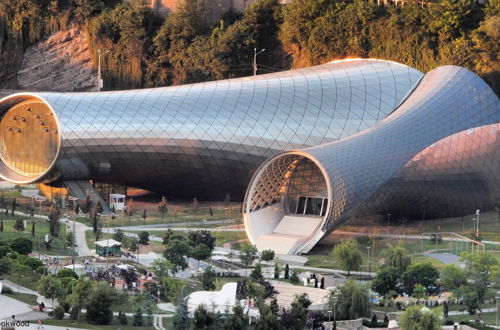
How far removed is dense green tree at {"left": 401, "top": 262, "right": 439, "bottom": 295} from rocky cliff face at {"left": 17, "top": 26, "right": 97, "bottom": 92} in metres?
53.3

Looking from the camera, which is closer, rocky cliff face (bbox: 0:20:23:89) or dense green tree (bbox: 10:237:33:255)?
dense green tree (bbox: 10:237:33:255)

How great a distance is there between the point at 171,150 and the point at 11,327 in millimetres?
33192

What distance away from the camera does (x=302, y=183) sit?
80.2m

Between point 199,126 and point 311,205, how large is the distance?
28.2 feet

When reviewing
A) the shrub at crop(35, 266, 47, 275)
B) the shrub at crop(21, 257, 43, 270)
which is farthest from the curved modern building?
the shrub at crop(35, 266, 47, 275)

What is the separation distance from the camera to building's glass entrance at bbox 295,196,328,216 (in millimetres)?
79875

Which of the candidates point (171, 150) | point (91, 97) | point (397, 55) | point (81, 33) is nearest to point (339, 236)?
point (171, 150)

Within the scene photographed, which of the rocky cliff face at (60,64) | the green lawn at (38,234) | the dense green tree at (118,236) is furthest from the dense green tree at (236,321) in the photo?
the rocky cliff face at (60,64)

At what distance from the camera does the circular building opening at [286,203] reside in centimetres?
7538

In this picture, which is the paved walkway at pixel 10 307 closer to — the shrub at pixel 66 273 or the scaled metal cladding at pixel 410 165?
the shrub at pixel 66 273

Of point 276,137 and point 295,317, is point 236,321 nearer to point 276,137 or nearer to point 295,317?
point 295,317

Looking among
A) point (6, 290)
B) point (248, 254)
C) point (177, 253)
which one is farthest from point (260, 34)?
point (6, 290)

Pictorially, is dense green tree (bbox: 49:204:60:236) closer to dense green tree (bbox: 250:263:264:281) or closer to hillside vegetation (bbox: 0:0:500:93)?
dense green tree (bbox: 250:263:264:281)

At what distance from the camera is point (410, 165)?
7800 centimetres
